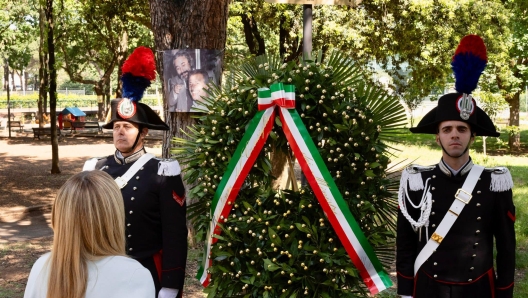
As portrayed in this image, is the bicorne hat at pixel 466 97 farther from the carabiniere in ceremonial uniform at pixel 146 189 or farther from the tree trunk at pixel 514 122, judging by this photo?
the tree trunk at pixel 514 122

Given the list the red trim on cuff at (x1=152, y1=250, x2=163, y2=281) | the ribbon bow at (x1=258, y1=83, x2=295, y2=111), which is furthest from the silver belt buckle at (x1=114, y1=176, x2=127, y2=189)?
the ribbon bow at (x1=258, y1=83, x2=295, y2=111)

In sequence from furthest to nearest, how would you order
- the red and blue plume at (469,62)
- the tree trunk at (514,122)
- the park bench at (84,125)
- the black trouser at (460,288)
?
the park bench at (84,125)
the tree trunk at (514,122)
the red and blue plume at (469,62)
the black trouser at (460,288)

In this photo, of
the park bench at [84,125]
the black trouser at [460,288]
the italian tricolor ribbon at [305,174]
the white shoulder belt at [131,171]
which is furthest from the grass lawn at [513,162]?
the park bench at [84,125]

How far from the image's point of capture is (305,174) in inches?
172

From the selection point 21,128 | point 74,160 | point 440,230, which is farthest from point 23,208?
point 21,128

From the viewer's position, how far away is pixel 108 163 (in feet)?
14.6

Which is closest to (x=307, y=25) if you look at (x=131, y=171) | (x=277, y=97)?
(x=277, y=97)

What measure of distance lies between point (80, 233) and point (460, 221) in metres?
2.32

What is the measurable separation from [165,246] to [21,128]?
35158 mm

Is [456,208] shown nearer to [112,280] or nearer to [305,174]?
[305,174]

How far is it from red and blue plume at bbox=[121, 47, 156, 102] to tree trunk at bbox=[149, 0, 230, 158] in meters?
2.89

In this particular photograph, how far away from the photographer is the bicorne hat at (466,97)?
3.89 metres

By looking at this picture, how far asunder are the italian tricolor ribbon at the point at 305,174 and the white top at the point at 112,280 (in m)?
2.06

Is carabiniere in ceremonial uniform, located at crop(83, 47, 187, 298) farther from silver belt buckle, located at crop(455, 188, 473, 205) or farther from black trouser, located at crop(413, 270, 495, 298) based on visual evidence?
silver belt buckle, located at crop(455, 188, 473, 205)
